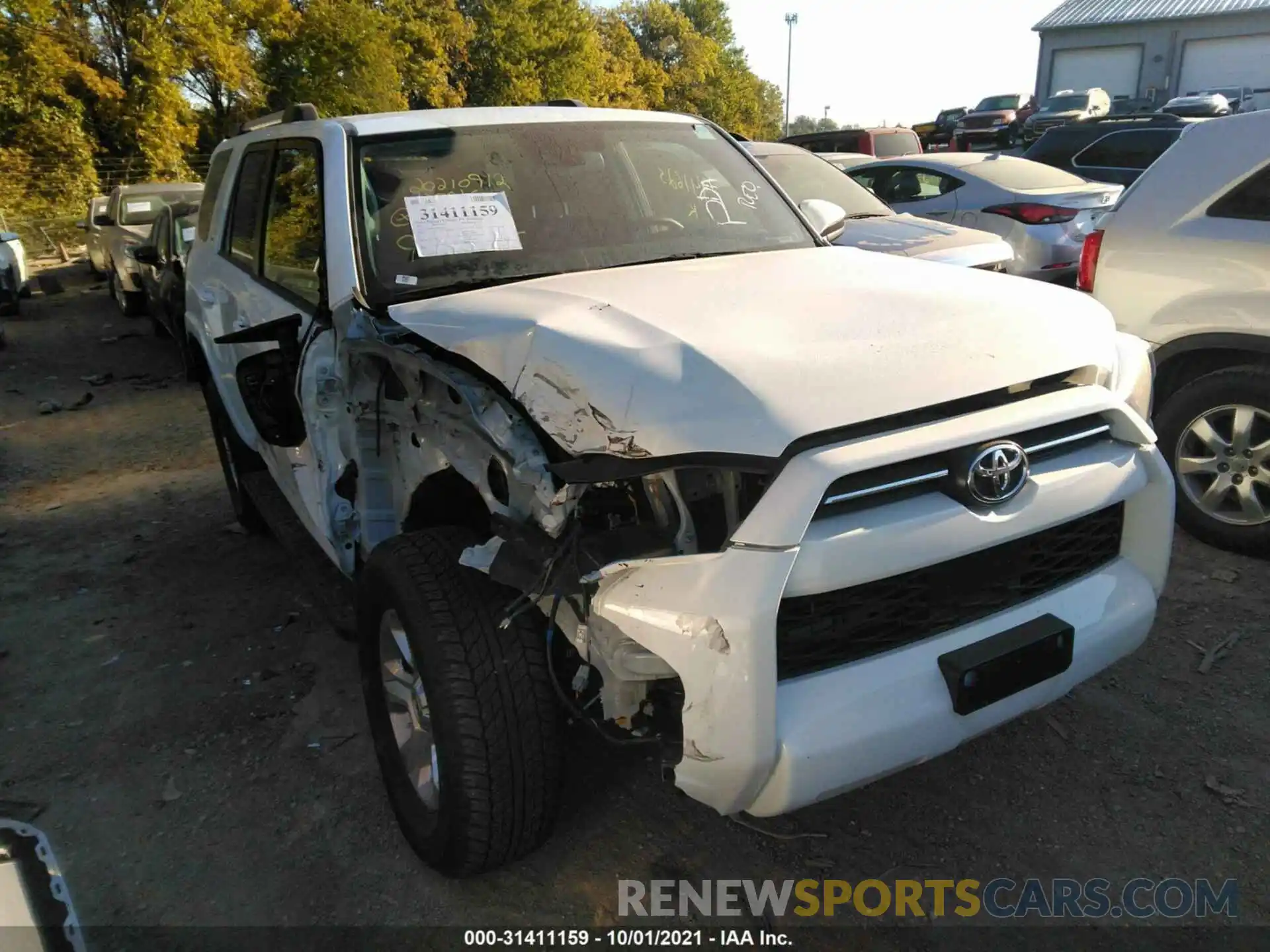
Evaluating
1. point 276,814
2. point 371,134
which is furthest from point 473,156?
point 276,814

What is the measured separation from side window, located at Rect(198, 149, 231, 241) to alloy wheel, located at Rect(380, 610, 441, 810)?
301 cm

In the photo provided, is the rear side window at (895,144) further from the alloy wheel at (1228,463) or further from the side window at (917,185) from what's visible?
the alloy wheel at (1228,463)

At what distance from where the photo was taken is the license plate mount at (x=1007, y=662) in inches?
78.4

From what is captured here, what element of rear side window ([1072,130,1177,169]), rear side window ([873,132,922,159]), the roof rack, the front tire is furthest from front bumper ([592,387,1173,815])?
rear side window ([873,132,922,159])

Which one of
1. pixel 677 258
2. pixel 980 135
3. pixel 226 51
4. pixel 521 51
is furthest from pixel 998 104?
pixel 677 258

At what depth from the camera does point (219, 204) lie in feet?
14.8

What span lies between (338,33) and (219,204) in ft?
80.4

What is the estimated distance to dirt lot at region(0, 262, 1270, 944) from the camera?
8.03 ft

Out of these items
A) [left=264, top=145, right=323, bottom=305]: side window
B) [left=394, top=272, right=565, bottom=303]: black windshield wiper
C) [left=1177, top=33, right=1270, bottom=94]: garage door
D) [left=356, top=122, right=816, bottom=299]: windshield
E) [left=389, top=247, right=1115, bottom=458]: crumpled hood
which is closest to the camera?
[left=389, top=247, right=1115, bottom=458]: crumpled hood

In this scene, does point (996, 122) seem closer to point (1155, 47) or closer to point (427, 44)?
point (1155, 47)

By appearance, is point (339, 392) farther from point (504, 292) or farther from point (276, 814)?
point (276, 814)

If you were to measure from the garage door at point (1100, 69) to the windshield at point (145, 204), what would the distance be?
35674 millimetres

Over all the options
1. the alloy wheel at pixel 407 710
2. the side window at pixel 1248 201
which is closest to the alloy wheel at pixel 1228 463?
the side window at pixel 1248 201

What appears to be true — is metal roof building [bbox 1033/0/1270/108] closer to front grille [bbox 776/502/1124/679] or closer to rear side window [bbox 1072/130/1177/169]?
rear side window [bbox 1072/130/1177/169]
